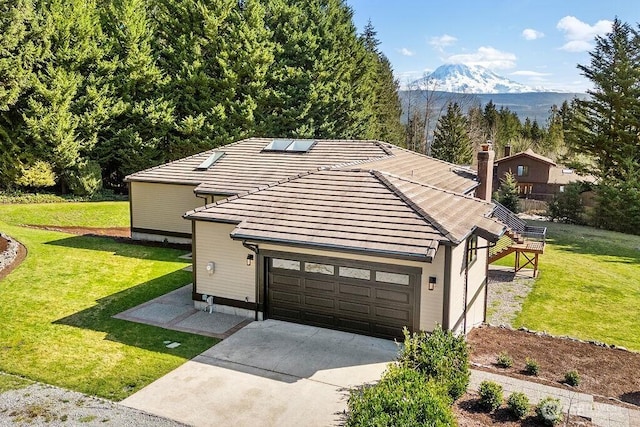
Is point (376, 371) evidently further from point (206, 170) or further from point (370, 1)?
point (370, 1)

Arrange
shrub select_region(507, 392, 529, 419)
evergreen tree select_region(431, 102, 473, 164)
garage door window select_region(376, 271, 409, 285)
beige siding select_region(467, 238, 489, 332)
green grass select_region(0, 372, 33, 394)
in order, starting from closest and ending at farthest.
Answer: shrub select_region(507, 392, 529, 419) → green grass select_region(0, 372, 33, 394) → garage door window select_region(376, 271, 409, 285) → beige siding select_region(467, 238, 489, 332) → evergreen tree select_region(431, 102, 473, 164)

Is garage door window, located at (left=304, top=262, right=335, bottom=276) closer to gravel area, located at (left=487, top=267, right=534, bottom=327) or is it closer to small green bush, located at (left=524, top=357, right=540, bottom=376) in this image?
small green bush, located at (left=524, top=357, right=540, bottom=376)

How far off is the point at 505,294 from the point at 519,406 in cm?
1121

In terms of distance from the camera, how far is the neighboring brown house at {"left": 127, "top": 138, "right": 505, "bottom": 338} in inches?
446

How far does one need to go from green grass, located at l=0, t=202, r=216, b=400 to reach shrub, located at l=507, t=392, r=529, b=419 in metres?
6.93

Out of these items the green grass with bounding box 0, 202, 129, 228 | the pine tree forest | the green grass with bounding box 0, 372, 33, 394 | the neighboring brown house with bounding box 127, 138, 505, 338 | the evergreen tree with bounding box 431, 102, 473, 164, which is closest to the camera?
the green grass with bounding box 0, 372, 33, 394

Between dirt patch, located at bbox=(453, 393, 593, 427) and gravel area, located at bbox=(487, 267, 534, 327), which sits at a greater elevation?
dirt patch, located at bbox=(453, 393, 593, 427)

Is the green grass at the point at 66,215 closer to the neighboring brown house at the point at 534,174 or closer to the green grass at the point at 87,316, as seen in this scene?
the green grass at the point at 87,316

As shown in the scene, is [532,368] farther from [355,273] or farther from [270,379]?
[270,379]

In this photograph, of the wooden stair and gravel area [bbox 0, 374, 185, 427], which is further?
the wooden stair

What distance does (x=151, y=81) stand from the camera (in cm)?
3553

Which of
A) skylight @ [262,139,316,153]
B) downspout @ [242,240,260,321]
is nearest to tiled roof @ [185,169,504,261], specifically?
downspout @ [242,240,260,321]

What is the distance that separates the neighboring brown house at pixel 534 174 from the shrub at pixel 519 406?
48.1 m

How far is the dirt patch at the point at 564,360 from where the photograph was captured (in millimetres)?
10094
